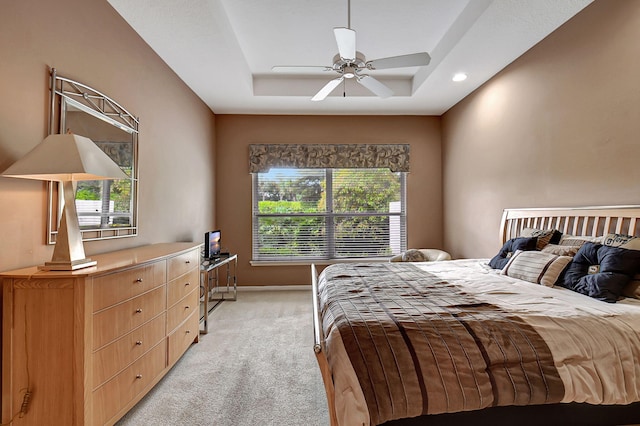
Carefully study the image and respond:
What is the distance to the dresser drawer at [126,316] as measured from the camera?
168 centimetres

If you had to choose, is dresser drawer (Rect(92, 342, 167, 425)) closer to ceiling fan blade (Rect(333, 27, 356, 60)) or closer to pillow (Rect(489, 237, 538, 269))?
ceiling fan blade (Rect(333, 27, 356, 60))

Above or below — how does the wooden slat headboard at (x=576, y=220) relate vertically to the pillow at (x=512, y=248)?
above

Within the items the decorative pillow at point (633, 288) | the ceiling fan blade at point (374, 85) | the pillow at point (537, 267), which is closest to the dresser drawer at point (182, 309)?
the ceiling fan blade at point (374, 85)

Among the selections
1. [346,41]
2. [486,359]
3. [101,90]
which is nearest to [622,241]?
[486,359]

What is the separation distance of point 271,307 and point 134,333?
2.36 m

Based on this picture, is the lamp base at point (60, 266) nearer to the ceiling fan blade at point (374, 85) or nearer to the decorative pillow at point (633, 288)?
the ceiling fan blade at point (374, 85)

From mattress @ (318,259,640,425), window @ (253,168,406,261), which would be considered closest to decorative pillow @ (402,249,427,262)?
window @ (253,168,406,261)

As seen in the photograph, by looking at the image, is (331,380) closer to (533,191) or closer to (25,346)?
(25,346)

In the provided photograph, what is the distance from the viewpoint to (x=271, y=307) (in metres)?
4.25

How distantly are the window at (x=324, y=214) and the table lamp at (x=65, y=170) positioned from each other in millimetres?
3492

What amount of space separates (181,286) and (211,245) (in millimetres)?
1276

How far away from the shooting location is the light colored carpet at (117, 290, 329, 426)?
1.99m

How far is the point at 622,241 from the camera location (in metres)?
1.99

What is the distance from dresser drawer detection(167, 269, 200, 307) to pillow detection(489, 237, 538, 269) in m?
2.63
